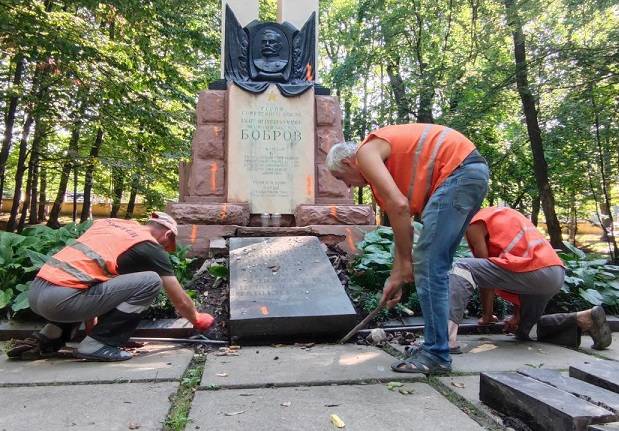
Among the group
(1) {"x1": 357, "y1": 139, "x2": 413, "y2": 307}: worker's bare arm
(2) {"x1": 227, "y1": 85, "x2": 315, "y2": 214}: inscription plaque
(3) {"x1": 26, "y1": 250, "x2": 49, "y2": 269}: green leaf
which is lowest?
(3) {"x1": 26, "y1": 250, "x2": 49, "y2": 269}: green leaf

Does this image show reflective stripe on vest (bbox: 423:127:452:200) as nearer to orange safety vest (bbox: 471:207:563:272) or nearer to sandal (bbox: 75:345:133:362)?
orange safety vest (bbox: 471:207:563:272)

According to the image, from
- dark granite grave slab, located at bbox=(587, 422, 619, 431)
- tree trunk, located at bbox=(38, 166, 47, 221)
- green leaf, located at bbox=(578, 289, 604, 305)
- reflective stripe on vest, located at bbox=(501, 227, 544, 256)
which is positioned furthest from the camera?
tree trunk, located at bbox=(38, 166, 47, 221)

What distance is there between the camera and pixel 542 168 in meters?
11.4

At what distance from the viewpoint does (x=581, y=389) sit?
1854 mm

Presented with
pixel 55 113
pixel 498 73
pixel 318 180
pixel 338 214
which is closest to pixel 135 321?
pixel 338 214

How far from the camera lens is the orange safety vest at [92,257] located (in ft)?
9.62

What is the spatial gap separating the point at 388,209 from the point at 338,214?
358 cm

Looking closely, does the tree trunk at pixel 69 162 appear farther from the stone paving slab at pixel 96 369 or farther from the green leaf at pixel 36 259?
the stone paving slab at pixel 96 369

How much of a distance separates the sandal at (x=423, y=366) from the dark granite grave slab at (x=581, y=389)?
1.65 feet

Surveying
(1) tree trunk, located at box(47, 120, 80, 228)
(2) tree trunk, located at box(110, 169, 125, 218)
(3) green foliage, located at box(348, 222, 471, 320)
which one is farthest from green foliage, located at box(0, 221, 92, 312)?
(2) tree trunk, located at box(110, 169, 125, 218)

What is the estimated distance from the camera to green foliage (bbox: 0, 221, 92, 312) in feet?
12.1

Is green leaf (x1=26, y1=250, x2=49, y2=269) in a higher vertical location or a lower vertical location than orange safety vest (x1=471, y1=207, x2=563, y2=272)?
lower

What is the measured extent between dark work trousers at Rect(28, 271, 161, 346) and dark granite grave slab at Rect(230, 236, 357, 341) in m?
0.62

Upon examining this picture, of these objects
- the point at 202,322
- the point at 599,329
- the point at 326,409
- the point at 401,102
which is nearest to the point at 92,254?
the point at 202,322
